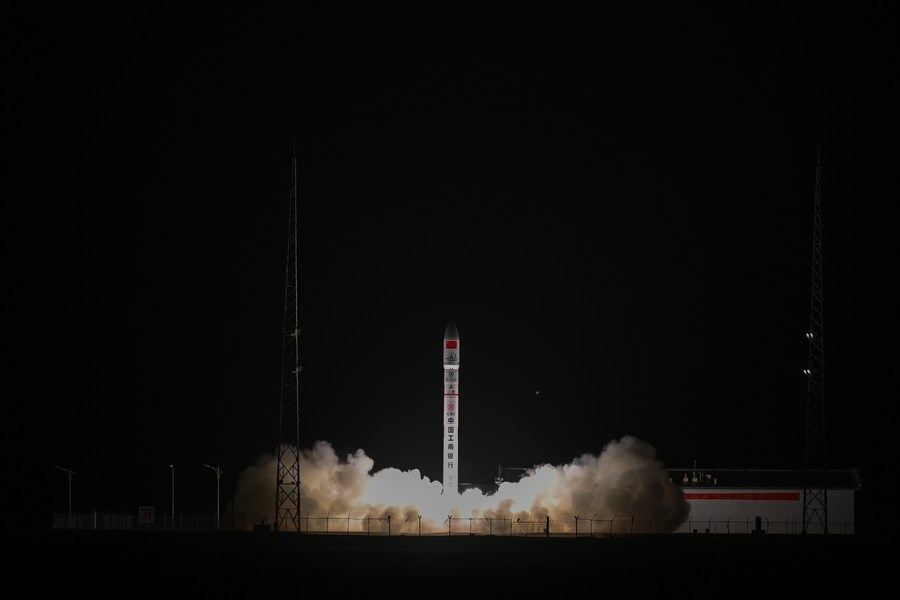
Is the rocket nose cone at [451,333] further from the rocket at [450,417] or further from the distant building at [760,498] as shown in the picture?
the distant building at [760,498]

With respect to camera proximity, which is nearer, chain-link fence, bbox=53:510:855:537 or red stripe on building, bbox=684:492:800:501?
chain-link fence, bbox=53:510:855:537

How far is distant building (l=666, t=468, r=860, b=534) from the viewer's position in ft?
271

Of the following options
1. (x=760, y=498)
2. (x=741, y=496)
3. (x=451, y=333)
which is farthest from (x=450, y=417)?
(x=760, y=498)

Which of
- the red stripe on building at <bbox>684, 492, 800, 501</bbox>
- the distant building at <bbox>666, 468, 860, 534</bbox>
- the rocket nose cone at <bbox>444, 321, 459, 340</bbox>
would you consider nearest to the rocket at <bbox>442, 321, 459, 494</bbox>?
the rocket nose cone at <bbox>444, 321, 459, 340</bbox>

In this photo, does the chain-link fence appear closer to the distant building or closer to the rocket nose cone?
the distant building

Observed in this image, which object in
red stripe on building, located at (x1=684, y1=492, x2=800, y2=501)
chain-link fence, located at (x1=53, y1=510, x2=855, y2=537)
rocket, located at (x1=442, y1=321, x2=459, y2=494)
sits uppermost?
rocket, located at (x1=442, y1=321, x2=459, y2=494)

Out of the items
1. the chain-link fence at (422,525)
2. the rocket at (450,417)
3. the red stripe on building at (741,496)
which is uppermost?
the rocket at (450,417)

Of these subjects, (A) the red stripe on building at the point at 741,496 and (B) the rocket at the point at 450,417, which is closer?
(B) the rocket at the point at 450,417

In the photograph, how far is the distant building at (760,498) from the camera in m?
82.8

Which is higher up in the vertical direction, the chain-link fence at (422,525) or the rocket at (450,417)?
the rocket at (450,417)

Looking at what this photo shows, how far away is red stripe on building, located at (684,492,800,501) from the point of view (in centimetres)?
8419

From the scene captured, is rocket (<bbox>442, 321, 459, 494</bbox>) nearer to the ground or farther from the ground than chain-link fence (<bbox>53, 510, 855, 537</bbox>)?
farther from the ground

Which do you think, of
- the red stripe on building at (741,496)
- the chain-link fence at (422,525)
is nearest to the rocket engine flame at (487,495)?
the chain-link fence at (422,525)

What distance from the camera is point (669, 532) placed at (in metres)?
77.4
